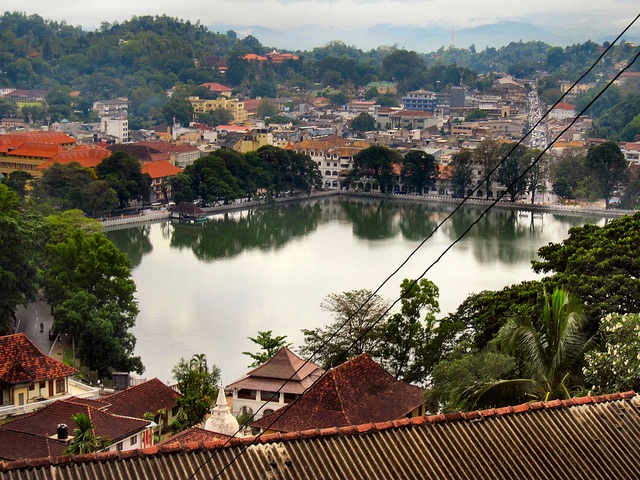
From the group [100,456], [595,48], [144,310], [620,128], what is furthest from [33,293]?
[595,48]

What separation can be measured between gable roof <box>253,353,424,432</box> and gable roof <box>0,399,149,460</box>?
3.12 ft

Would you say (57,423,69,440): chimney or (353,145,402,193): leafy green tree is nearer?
(57,423,69,440): chimney

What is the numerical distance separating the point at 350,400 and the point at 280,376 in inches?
57.1

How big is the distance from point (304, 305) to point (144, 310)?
211 centimetres

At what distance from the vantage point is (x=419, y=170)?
2680 centimetres

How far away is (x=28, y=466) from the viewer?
3.09 metres

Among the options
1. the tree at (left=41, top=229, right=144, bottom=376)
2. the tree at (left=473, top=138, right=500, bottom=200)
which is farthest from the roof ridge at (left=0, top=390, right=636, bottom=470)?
the tree at (left=473, top=138, right=500, bottom=200)

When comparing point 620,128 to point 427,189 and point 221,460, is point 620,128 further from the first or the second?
point 221,460

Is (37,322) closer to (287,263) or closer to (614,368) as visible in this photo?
(287,263)

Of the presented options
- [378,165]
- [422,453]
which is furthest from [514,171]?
[422,453]

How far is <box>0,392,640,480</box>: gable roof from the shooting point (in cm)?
317

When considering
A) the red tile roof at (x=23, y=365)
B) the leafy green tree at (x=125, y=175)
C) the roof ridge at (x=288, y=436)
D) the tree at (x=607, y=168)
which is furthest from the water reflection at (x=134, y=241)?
the roof ridge at (x=288, y=436)

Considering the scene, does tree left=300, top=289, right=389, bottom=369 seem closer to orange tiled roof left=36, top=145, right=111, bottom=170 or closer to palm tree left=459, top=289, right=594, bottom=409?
palm tree left=459, top=289, right=594, bottom=409

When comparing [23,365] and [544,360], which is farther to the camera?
[23,365]
